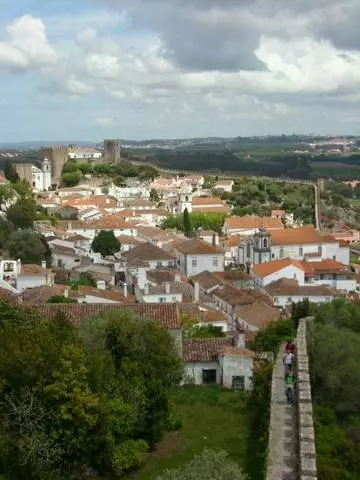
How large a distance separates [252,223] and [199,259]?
17.8 m

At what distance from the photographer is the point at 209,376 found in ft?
65.3

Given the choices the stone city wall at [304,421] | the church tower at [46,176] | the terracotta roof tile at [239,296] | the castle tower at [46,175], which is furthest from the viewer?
the castle tower at [46,175]

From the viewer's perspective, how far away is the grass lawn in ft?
46.5

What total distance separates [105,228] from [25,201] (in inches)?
281

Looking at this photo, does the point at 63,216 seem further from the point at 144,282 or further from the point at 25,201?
the point at 144,282

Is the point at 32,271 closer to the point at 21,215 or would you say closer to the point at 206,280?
the point at 206,280

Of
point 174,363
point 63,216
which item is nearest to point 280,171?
point 63,216

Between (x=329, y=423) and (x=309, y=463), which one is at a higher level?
(x=309, y=463)

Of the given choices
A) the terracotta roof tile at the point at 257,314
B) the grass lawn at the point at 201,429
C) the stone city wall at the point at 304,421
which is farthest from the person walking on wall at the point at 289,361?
the terracotta roof tile at the point at 257,314

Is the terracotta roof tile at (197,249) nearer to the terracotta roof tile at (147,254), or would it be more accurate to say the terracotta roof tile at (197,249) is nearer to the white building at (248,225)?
the terracotta roof tile at (147,254)

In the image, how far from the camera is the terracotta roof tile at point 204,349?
1988 centimetres

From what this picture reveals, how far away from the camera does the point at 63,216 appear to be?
6469 centimetres

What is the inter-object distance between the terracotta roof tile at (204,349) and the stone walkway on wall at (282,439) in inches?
194

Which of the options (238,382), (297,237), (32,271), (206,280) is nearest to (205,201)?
(297,237)
